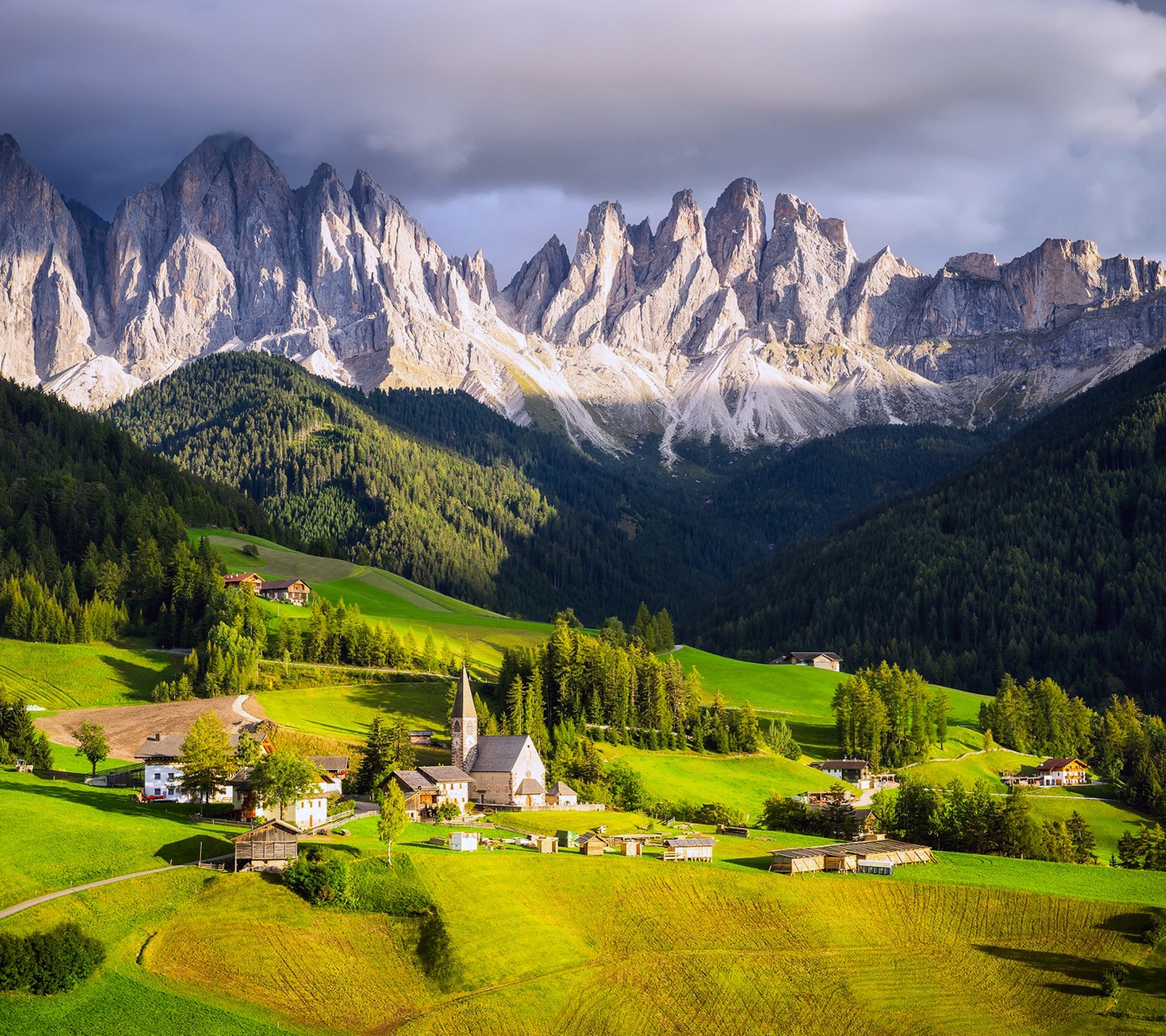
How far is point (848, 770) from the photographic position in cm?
13938

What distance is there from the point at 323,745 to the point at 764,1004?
60.1m

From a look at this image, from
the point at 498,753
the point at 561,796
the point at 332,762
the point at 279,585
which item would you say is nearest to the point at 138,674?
the point at 332,762

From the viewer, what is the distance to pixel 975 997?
7006cm

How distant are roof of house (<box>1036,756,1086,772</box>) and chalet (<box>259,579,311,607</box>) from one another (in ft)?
341

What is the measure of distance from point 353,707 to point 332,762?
2945 cm

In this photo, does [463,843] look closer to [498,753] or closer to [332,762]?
[332,762]

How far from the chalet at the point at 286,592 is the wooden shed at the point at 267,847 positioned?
376 feet

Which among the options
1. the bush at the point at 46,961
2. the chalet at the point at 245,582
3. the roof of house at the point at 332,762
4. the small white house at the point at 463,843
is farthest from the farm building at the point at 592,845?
the chalet at the point at 245,582

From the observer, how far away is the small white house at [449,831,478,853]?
8494cm

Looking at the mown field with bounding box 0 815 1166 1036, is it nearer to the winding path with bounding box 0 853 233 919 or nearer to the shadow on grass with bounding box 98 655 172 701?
the winding path with bounding box 0 853 233 919

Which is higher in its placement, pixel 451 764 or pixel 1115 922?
pixel 451 764

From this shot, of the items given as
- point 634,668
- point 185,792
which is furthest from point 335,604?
point 185,792

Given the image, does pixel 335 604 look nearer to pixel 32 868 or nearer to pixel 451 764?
pixel 451 764

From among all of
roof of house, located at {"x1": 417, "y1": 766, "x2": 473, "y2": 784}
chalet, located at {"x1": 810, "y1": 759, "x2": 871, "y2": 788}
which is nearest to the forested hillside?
roof of house, located at {"x1": 417, "y1": 766, "x2": 473, "y2": 784}
